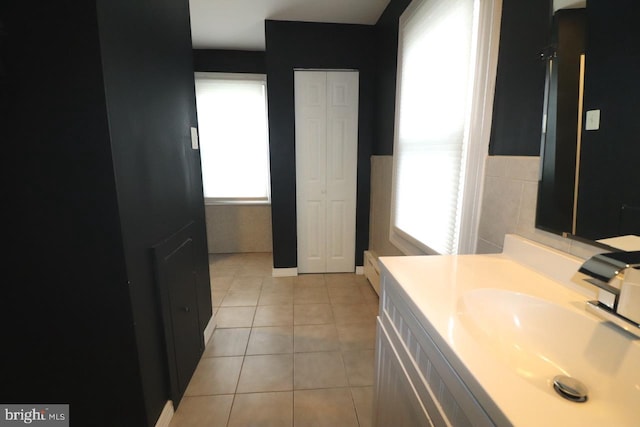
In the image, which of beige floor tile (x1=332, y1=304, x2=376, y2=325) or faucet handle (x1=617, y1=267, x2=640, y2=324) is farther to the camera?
beige floor tile (x1=332, y1=304, x2=376, y2=325)

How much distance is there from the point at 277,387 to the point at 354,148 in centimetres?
224

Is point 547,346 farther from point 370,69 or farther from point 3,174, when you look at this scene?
point 370,69

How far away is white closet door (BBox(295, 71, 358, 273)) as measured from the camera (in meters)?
2.82

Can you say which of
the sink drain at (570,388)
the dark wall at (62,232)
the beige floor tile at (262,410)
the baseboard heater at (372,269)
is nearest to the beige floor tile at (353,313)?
the baseboard heater at (372,269)

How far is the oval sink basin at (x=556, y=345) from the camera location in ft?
1.81

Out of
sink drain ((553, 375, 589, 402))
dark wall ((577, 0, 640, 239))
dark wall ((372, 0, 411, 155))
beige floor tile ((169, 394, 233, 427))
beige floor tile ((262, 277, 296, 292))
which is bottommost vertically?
beige floor tile ((169, 394, 233, 427))

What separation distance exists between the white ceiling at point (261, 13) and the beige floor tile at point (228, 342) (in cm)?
272

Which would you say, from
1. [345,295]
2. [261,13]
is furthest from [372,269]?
[261,13]

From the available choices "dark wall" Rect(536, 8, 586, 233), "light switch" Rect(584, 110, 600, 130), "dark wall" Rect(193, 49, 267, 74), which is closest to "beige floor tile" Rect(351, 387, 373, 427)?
"dark wall" Rect(536, 8, 586, 233)

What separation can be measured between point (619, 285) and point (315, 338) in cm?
180

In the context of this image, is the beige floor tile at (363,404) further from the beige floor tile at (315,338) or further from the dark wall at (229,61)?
the dark wall at (229,61)

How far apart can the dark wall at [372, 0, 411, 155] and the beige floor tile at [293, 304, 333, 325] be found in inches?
58.9

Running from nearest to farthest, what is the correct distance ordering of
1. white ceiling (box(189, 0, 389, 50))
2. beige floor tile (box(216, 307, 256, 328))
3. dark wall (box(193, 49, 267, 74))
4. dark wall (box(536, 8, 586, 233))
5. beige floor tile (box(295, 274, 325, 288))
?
1. dark wall (box(536, 8, 586, 233))
2. beige floor tile (box(216, 307, 256, 328))
3. white ceiling (box(189, 0, 389, 50))
4. beige floor tile (box(295, 274, 325, 288))
5. dark wall (box(193, 49, 267, 74))

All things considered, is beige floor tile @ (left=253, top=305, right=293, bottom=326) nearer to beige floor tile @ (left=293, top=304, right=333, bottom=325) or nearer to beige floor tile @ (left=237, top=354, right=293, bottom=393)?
beige floor tile @ (left=293, top=304, right=333, bottom=325)
